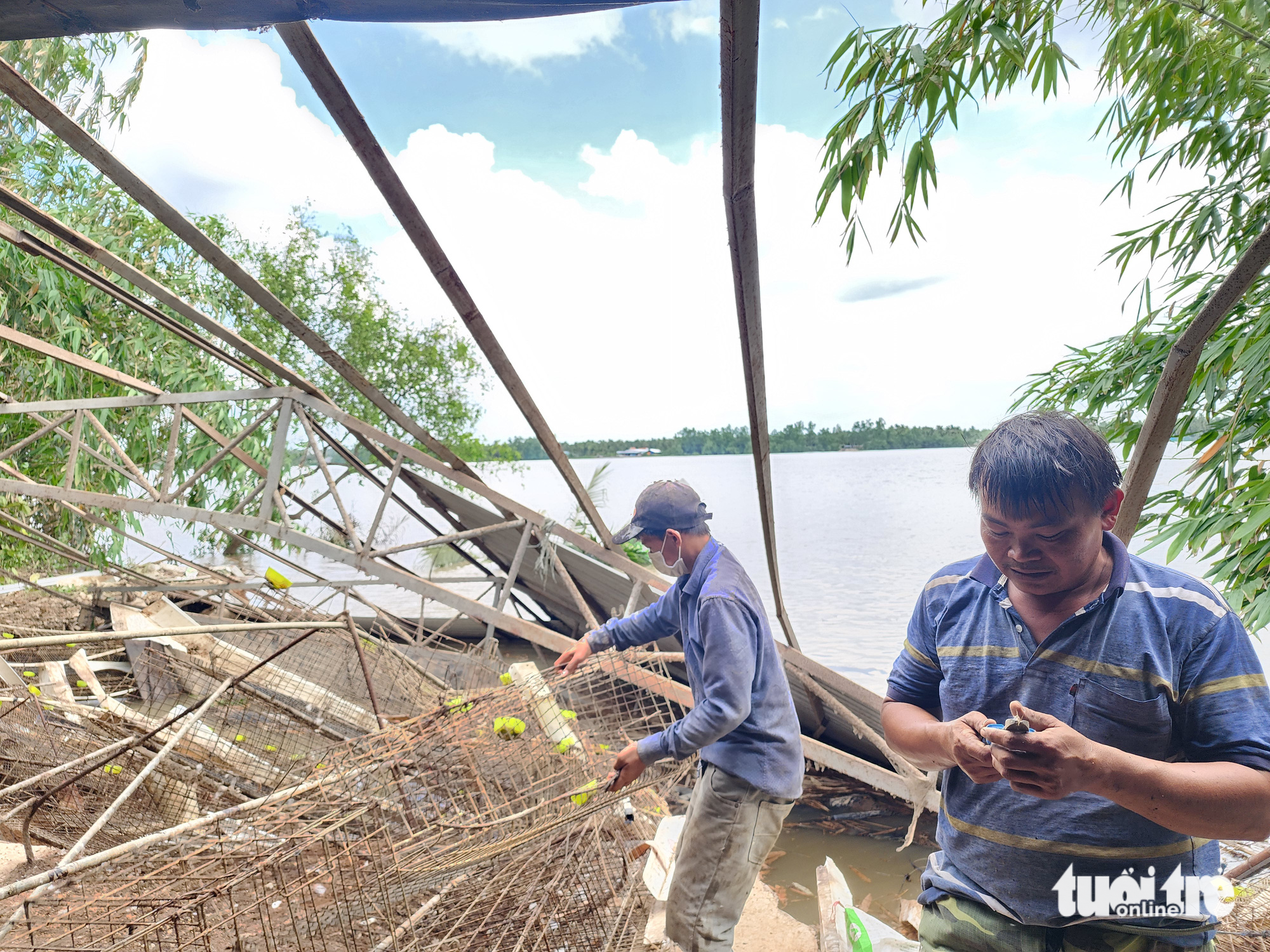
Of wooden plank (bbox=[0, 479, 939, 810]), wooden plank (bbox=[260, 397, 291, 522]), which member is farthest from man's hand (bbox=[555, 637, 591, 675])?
wooden plank (bbox=[260, 397, 291, 522])

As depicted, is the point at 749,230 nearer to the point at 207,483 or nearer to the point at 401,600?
the point at 207,483

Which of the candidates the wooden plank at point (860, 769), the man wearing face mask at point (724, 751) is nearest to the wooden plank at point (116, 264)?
the man wearing face mask at point (724, 751)

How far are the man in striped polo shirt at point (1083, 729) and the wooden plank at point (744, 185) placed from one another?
832mm

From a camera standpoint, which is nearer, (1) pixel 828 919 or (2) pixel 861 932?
(2) pixel 861 932

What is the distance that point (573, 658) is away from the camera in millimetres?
3094

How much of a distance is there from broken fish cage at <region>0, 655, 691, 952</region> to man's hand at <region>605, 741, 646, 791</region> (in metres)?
0.05

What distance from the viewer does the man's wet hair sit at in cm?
117

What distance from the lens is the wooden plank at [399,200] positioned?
2.10 m


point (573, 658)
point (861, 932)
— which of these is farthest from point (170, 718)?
point (861, 932)

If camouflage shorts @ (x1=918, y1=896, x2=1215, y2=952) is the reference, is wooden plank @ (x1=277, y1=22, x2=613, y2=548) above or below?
above

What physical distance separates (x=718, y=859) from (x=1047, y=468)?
1.95 meters

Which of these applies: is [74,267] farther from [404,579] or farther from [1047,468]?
[1047,468]

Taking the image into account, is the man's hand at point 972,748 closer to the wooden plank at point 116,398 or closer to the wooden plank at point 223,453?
the wooden plank at point 223,453

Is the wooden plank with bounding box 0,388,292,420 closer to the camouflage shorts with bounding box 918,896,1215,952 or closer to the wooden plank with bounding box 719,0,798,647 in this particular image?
the wooden plank with bounding box 719,0,798,647
